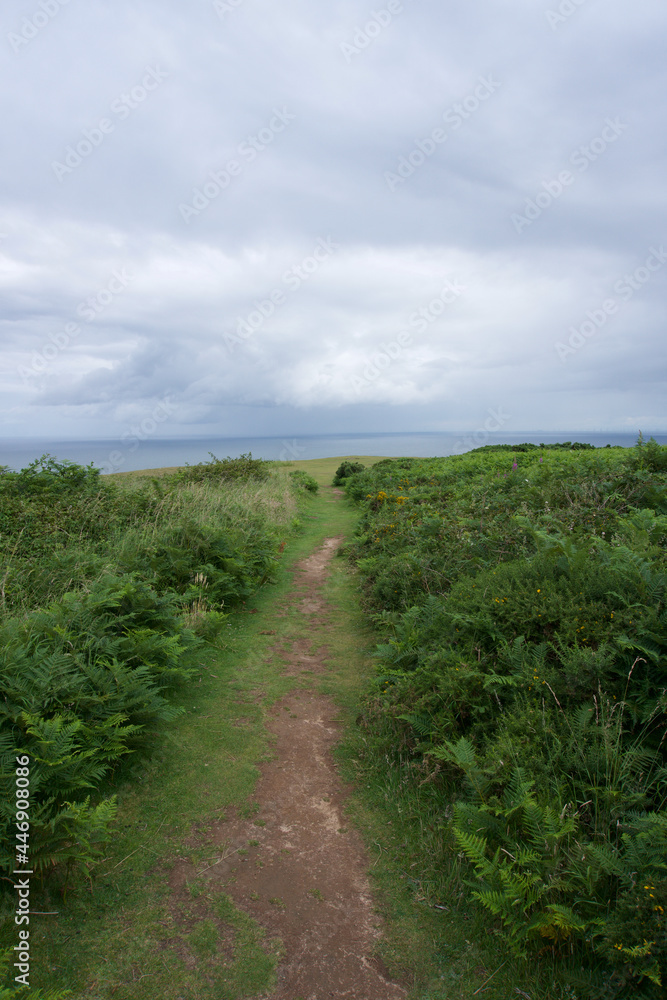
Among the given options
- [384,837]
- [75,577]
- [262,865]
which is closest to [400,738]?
[384,837]

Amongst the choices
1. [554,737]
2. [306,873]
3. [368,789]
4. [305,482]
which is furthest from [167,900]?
[305,482]

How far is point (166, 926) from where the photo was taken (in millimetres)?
3020

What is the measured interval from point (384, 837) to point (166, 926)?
5.11 feet

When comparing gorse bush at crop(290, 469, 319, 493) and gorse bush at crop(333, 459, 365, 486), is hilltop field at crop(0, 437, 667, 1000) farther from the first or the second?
gorse bush at crop(333, 459, 365, 486)

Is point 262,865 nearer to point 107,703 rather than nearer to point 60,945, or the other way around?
point 60,945

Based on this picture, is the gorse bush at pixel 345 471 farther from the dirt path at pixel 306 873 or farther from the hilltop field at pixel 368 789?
the dirt path at pixel 306 873

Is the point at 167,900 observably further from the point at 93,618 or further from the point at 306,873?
the point at 93,618

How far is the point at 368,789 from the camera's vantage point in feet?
14.2

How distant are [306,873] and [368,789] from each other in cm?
98

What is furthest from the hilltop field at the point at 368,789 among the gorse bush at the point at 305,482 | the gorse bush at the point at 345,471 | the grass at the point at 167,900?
the gorse bush at the point at 345,471

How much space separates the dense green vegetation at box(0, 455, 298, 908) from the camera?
11.3 ft

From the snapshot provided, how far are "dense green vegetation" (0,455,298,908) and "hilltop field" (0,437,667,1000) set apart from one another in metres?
0.03

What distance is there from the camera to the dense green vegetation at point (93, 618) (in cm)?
343

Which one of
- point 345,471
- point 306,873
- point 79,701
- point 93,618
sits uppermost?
point 345,471
